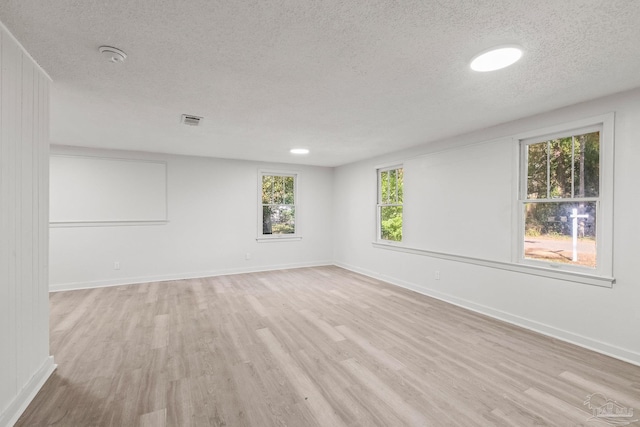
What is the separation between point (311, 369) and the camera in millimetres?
2422

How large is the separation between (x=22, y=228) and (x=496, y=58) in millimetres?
3326

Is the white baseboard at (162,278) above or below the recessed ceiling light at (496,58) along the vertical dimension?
below

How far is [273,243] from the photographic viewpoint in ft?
21.1

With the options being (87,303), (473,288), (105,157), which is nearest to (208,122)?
(105,157)

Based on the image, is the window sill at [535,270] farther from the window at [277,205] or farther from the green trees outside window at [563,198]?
the window at [277,205]


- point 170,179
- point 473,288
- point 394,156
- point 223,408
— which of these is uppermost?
point 394,156

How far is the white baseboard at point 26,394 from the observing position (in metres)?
1.74

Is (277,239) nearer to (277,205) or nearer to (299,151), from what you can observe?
(277,205)

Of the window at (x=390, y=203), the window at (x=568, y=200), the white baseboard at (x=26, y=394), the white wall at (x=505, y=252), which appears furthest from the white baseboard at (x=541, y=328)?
the white baseboard at (x=26, y=394)

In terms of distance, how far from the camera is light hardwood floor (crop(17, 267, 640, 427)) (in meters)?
1.89

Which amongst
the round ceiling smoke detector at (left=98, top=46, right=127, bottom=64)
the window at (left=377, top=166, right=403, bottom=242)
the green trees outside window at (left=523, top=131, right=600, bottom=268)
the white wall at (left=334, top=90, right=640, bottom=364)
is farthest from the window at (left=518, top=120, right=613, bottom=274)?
the round ceiling smoke detector at (left=98, top=46, right=127, bottom=64)

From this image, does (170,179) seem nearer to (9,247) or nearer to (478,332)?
(9,247)

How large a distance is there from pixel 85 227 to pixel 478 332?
19.4 ft

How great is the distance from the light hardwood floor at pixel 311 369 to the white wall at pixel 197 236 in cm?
113
